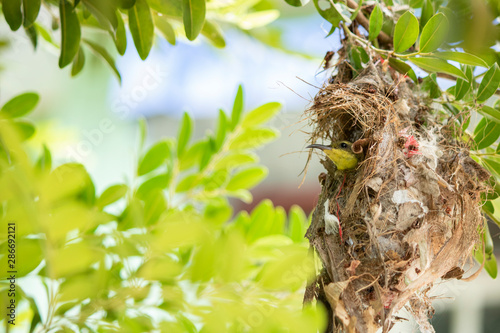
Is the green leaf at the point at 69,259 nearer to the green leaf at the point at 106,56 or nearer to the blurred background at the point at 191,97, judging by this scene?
the blurred background at the point at 191,97

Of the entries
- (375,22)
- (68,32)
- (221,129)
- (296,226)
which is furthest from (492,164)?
(68,32)

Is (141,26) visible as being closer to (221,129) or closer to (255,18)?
(221,129)

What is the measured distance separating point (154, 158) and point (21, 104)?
34cm

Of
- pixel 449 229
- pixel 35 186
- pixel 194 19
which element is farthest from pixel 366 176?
pixel 35 186

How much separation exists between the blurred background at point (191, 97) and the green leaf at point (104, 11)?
20 cm

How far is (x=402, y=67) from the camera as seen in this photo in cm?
94

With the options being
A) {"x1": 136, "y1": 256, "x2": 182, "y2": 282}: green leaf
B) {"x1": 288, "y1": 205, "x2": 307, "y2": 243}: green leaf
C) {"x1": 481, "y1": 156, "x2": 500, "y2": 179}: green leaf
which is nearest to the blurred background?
{"x1": 288, "y1": 205, "x2": 307, "y2": 243}: green leaf

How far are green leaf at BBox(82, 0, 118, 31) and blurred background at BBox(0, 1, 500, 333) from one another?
202mm

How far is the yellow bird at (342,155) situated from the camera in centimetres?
97

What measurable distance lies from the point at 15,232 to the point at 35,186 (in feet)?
0.21

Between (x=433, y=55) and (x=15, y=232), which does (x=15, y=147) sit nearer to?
(x=15, y=232)

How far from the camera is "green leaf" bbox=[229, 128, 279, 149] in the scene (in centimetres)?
126

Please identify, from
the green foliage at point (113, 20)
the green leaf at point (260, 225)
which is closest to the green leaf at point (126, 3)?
the green foliage at point (113, 20)

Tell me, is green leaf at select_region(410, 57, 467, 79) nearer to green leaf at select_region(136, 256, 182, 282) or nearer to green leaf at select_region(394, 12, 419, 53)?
green leaf at select_region(394, 12, 419, 53)
